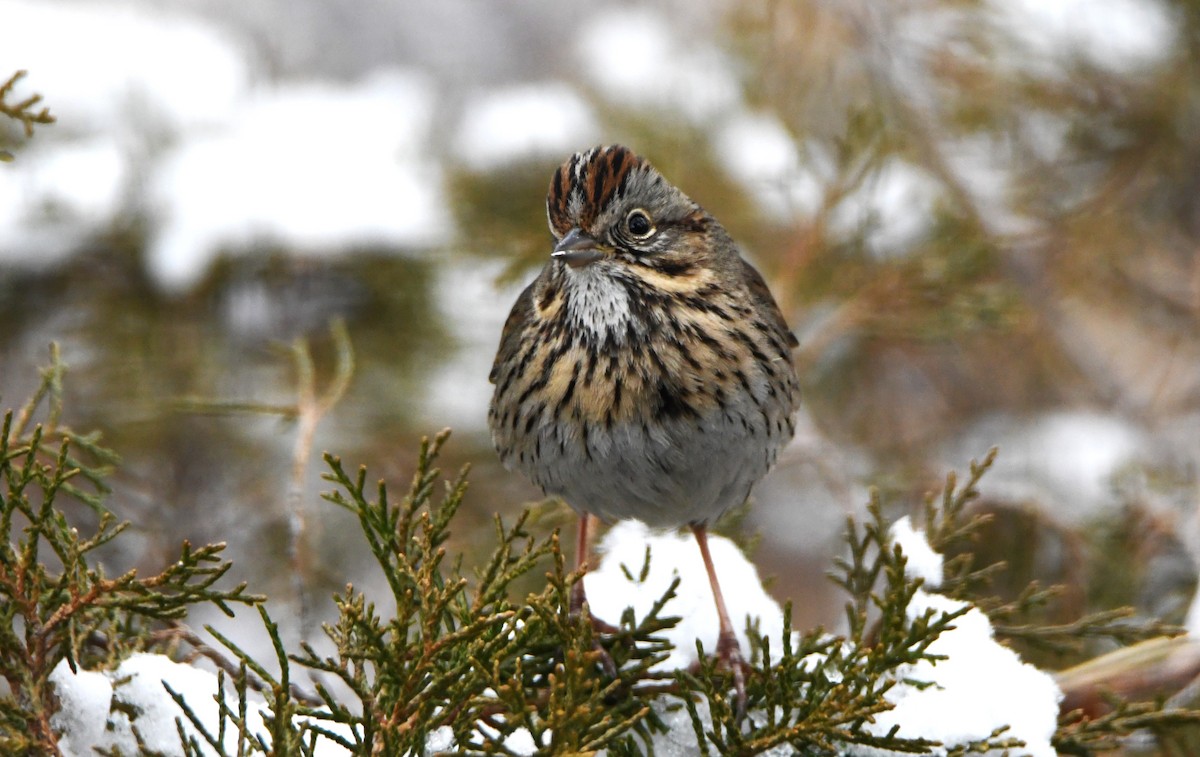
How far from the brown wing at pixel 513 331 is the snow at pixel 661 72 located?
2661mm

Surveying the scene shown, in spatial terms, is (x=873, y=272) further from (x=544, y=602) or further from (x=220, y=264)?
(x=544, y=602)

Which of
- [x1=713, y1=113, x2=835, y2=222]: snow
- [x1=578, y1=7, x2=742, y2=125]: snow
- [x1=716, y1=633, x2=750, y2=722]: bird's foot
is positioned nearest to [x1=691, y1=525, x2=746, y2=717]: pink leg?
[x1=716, y1=633, x2=750, y2=722]: bird's foot

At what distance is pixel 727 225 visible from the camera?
19.1 ft

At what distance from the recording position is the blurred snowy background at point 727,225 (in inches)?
189

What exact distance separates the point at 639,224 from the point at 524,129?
8.36 feet

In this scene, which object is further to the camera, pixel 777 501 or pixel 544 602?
pixel 777 501

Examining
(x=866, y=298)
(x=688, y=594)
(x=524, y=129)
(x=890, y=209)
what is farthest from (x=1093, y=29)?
(x=688, y=594)

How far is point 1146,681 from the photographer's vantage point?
9.86ft

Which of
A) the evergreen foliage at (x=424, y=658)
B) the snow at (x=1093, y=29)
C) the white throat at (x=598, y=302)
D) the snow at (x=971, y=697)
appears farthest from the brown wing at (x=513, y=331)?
the snow at (x=1093, y=29)

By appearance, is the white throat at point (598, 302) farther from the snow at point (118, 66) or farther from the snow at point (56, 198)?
the snow at point (118, 66)

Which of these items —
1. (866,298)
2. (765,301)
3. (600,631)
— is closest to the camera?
(600,631)

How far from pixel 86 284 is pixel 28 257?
23 cm

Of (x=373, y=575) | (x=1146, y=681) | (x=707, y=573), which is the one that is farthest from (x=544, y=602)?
(x=373, y=575)

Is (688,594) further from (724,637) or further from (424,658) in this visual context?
(424,658)
